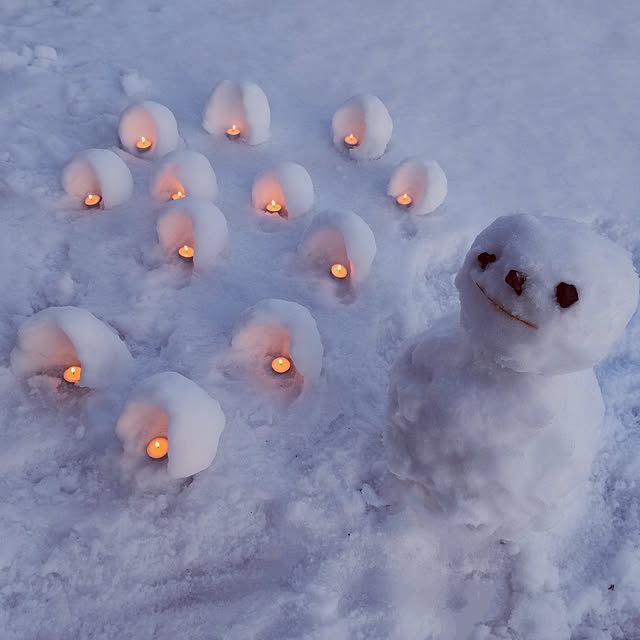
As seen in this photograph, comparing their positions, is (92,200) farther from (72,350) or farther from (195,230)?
(72,350)

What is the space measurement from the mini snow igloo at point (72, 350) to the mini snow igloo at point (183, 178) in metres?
0.58

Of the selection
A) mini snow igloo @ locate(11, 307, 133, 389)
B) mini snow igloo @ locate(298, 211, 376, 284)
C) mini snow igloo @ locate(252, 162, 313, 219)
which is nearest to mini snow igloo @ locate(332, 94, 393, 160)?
mini snow igloo @ locate(252, 162, 313, 219)

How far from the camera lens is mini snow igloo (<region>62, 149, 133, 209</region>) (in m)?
2.18

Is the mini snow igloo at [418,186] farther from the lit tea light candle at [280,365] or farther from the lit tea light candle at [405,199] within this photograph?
the lit tea light candle at [280,365]

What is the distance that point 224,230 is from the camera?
2070 millimetres

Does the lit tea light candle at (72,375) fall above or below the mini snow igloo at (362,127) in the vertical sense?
below

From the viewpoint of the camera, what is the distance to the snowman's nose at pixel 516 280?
1162 mm

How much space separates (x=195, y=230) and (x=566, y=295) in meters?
1.18

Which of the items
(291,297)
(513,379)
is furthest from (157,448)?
(513,379)

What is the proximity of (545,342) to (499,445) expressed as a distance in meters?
0.26

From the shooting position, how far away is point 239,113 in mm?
2465

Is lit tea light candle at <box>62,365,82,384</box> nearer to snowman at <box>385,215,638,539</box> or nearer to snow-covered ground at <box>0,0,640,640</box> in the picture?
snow-covered ground at <box>0,0,640,640</box>

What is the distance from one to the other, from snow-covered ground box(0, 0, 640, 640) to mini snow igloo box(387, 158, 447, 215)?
0.05 metres

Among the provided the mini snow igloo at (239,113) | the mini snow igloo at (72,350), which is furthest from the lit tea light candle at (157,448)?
the mini snow igloo at (239,113)
